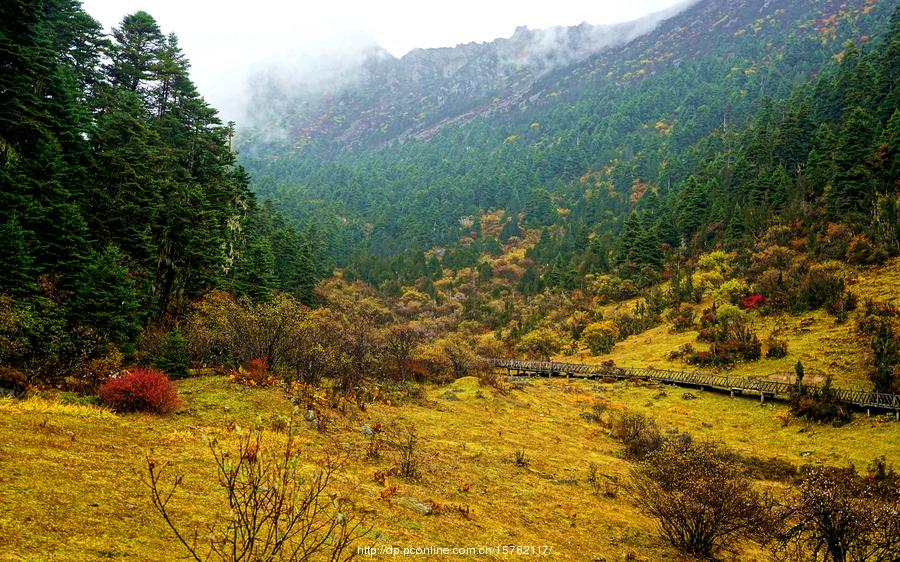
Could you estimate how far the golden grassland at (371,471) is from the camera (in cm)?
611

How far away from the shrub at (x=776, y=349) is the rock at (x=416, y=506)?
32.8 meters

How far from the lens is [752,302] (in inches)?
1663

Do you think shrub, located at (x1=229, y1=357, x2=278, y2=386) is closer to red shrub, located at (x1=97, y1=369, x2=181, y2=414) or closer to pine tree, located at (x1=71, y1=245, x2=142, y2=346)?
red shrub, located at (x1=97, y1=369, x2=181, y2=414)

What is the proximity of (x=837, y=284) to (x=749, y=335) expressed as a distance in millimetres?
7466

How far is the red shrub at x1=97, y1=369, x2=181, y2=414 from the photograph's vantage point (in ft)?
38.5

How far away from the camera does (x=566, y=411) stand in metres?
27.6

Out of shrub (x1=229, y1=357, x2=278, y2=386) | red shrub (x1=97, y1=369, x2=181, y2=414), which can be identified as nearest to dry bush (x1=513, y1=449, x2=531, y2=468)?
shrub (x1=229, y1=357, x2=278, y2=386)

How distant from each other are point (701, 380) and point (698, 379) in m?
0.35

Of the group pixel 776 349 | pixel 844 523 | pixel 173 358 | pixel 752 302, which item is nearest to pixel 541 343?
pixel 752 302

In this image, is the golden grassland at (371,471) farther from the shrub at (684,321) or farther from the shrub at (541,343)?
the shrub at (541,343)

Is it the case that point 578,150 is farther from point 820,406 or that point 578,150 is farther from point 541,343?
point 820,406

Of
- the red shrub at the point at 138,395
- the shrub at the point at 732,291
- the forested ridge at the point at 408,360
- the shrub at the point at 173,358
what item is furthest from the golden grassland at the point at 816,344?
the shrub at the point at 173,358

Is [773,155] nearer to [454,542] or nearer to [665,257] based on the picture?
[665,257]

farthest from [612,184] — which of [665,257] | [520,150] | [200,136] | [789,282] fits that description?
[200,136]
